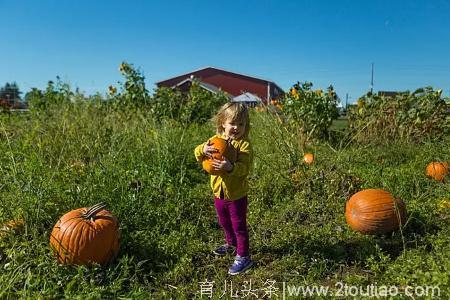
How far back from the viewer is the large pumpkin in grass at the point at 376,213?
11.3 ft

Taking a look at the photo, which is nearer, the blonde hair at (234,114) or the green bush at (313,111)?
the blonde hair at (234,114)

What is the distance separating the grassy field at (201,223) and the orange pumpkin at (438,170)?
13 cm

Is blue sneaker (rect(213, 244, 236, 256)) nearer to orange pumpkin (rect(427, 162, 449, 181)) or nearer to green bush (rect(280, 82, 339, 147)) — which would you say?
orange pumpkin (rect(427, 162, 449, 181))

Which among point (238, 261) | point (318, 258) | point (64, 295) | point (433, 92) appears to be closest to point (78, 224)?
point (64, 295)

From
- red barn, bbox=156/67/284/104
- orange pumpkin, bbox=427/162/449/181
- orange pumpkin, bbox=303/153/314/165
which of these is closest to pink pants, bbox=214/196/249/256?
orange pumpkin, bbox=303/153/314/165

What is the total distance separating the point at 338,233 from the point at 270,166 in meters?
1.41

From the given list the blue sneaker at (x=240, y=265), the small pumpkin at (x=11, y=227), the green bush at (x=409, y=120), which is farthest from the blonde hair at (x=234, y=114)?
the green bush at (x=409, y=120)

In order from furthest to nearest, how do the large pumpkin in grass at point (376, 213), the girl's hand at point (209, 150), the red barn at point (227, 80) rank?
the red barn at point (227, 80) → the large pumpkin in grass at point (376, 213) → the girl's hand at point (209, 150)

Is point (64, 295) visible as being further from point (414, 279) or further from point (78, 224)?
point (414, 279)

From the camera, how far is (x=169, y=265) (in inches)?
120

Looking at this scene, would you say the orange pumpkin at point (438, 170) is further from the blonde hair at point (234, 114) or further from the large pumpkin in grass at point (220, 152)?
the large pumpkin in grass at point (220, 152)

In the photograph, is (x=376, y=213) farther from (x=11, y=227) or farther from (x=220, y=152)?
(x=11, y=227)

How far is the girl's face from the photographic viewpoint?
282 cm

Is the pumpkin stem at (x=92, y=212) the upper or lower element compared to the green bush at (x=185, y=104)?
lower
